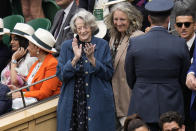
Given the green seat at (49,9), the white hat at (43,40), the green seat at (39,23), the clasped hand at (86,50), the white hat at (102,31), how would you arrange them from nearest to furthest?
the clasped hand at (86,50)
the white hat at (43,40)
the white hat at (102,31)
the green seat at (39,23)
the green seat at (49,9)

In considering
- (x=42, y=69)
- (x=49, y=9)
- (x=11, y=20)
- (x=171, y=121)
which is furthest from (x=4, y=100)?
(x=49, y=9)

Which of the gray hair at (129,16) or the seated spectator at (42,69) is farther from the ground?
the gray hair at (129,16)

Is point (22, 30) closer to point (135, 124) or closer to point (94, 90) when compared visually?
point (94, 90)

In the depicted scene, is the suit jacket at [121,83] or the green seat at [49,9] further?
the green seat at [49,9]

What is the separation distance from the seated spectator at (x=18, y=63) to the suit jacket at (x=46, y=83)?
0.42 meters

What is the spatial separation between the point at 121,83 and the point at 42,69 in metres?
1.09

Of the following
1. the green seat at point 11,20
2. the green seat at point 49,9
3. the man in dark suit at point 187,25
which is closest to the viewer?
the man in dark suit at point 187,25

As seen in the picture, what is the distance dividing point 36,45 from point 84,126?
4.61ft

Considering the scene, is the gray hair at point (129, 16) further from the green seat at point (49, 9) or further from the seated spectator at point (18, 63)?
the green seat at point (49, 9)

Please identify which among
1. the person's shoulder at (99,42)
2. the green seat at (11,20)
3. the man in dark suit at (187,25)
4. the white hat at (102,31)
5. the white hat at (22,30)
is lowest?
the green seat at (11,20)

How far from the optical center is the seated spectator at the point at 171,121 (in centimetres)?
502

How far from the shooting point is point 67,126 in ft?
20.4

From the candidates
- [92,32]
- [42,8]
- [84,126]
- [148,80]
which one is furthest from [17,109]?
[42,8]

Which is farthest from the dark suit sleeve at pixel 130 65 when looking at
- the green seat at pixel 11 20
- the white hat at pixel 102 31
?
the green seat at pixel 11 20
